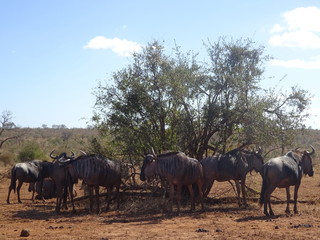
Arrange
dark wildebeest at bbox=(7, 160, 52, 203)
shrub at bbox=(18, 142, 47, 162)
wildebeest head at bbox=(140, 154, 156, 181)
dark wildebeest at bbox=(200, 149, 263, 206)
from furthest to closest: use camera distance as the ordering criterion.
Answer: shrub at bbox=(18, 142, 47, 162) < dark wildebeest at bbox=(7, 160, 52, 203) < dark wildebeest at bbox=(200, 149, 263, 206) < wildebeest head at bbox=(140, 154, 156, 181)

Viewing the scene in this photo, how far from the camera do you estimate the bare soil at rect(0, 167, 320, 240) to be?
1059 cm

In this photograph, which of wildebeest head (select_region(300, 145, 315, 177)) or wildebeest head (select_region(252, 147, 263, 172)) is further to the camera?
wildebeest head (select_region(252, 147, 263, 172))

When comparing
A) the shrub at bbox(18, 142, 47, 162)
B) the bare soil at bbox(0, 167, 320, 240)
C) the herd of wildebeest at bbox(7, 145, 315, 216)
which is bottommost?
the bare soil at bbox(0, 167, 320, 240)

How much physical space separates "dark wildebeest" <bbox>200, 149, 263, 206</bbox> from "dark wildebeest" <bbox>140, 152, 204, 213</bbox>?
2.66ft

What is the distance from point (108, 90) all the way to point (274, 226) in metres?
7.97

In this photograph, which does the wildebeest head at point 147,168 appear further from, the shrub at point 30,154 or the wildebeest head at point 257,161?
the shrub at point 30,154

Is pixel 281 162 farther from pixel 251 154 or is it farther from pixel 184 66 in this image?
pixel 184 66

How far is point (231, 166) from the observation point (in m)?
15.1

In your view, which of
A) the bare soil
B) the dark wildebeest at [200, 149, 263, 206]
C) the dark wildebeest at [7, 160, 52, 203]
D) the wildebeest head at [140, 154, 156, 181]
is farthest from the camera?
the dark wildebeest at [7, 160, 52, 203]

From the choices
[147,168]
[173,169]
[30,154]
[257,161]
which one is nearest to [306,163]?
[257,161]

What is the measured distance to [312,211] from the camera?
13.8 metres

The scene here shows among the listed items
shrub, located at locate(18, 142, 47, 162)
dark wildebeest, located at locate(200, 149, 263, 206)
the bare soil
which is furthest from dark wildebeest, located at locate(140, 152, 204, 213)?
shrub, located at locate(18, 142, 47, 162)

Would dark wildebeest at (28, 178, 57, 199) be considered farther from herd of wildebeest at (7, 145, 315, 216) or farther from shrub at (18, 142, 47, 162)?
shrub at (18, 142, 47, 162)

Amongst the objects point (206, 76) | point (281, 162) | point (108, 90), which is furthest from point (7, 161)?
point (281, 162)
